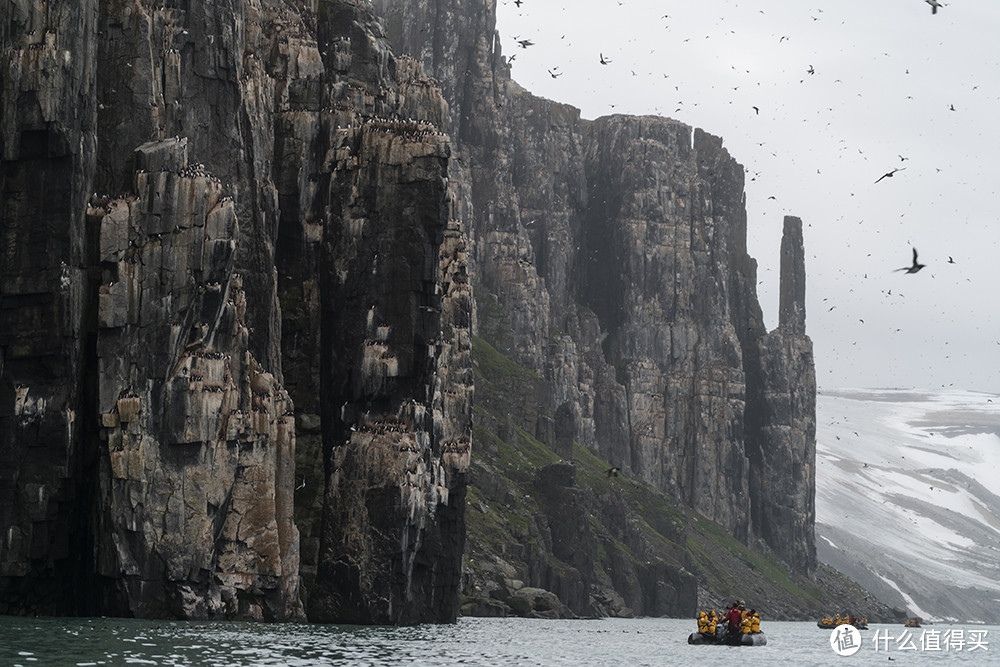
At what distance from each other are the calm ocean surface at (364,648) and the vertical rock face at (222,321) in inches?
220

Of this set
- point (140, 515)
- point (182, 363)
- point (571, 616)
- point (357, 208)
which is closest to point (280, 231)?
point (357, 208)

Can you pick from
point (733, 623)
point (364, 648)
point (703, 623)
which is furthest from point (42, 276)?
point (703, 623)

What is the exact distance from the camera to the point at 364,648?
8656 centimetres

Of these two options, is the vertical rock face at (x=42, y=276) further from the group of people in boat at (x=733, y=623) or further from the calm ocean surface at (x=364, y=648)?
the group of people in boat at (x=733, y=623)

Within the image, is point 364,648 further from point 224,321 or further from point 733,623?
point 733,623

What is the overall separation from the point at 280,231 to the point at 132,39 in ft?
74.3

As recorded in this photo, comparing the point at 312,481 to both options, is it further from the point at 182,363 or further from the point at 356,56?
the point at 356,56

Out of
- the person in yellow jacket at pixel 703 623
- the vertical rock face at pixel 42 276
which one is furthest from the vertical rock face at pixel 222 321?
the person in yellow jacket at pixel 703 623

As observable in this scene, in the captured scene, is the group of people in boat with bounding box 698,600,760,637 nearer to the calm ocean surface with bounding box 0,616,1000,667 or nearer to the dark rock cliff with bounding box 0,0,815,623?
the calm ocean surface with bounding box 0,616,1000,667

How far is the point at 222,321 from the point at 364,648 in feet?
90.4

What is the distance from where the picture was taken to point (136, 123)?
105312 mm

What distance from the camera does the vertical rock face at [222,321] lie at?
95.6 metres

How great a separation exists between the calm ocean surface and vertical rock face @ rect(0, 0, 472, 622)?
559 centimetres

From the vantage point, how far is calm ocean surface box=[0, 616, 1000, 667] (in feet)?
230
